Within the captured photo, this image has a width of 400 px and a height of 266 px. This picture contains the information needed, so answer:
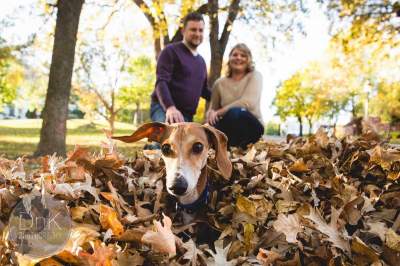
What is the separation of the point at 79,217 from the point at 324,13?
13288 mm

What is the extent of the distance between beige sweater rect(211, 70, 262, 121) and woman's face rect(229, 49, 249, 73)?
13 cm

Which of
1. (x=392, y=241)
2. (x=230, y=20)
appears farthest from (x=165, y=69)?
(x=230, y=20)

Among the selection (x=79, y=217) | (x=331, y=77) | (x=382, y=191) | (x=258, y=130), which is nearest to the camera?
(x=79, y=217)

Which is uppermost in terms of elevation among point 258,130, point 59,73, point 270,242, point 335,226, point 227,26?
point 227,26

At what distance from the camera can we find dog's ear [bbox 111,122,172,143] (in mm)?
2408

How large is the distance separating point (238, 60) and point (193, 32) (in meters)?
0.71

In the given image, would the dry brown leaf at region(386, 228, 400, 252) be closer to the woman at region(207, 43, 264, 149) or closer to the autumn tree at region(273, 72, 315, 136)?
the woman at region(207, 43, 264, 149)

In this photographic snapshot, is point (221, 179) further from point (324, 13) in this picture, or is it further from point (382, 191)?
point (324, 13)

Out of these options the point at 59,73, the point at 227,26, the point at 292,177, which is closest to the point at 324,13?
the point at 227,26

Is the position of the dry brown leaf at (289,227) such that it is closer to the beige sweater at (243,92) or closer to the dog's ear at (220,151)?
the dog's ear at (220,151)

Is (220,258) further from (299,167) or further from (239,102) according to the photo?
(239,102)

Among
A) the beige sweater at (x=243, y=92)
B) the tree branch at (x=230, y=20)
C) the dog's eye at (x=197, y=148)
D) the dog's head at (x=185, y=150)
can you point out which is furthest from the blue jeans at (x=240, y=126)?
the tree branch at (x=230, y=20)

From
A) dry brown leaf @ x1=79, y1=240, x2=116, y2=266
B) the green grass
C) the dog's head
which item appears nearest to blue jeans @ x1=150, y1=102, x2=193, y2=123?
the green grass

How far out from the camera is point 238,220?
2.26 meters
